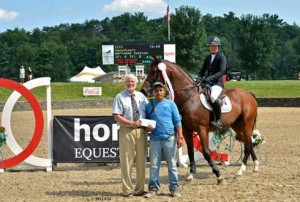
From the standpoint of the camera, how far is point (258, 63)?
73875 mm

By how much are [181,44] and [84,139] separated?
57.6 metres

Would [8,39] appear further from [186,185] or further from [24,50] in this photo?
[186,185]

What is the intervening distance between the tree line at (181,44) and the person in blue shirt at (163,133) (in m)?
30.1

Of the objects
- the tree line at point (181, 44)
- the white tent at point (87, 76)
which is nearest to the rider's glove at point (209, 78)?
the tree line at point (181, 44)

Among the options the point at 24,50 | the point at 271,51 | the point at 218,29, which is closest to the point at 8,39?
the point at 24,50

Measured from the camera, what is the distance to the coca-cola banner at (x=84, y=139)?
11641mm

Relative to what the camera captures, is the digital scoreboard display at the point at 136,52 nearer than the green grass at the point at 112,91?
No

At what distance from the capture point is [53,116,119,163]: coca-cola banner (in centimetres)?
1164

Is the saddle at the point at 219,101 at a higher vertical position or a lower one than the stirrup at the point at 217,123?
higher

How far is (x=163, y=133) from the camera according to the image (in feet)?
27.0

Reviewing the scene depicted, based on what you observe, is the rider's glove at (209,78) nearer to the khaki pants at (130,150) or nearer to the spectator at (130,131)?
the spectator at (130,131)

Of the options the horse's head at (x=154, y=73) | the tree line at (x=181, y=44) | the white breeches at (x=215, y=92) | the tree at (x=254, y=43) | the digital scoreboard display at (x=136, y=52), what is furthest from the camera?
the tree at (x=254, y=43)

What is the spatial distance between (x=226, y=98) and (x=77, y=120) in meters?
3.54

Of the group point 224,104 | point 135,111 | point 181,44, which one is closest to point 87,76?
point 181,44
